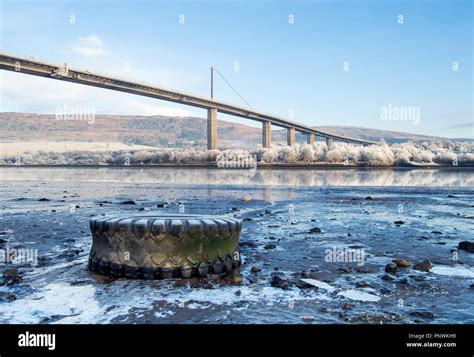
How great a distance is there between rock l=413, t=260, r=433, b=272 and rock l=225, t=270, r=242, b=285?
2.52m

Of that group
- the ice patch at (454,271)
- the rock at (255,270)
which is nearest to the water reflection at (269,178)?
the ice patch at (454,271)

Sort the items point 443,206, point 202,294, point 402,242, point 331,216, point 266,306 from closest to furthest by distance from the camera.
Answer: point 266,306 < point 202,294 < point 402,242 < point 331,216 < point 443,206

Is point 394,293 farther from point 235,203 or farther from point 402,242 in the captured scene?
point 235,203

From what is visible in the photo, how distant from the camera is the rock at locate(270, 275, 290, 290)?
202 inches

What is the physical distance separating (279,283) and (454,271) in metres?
2.59

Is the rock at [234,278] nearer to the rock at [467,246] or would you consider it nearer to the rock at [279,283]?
the rock at [279,283]

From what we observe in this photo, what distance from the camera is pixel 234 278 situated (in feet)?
18.1

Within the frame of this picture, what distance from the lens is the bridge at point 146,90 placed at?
6150cm

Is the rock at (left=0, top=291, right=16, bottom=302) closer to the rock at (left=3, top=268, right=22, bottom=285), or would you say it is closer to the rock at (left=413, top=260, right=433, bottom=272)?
the rock at (left=3, top=268, right=22, bottom=285)

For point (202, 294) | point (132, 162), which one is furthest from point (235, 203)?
point (132, 162)

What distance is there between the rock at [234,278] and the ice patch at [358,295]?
124 cm

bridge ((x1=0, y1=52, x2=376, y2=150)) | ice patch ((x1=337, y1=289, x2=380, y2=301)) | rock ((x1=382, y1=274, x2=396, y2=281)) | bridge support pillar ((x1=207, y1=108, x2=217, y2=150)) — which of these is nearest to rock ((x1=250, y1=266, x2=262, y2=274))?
ice patch ((x1=337, y1=289, x2=380, y2=301))

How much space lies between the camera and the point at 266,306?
443 cm
